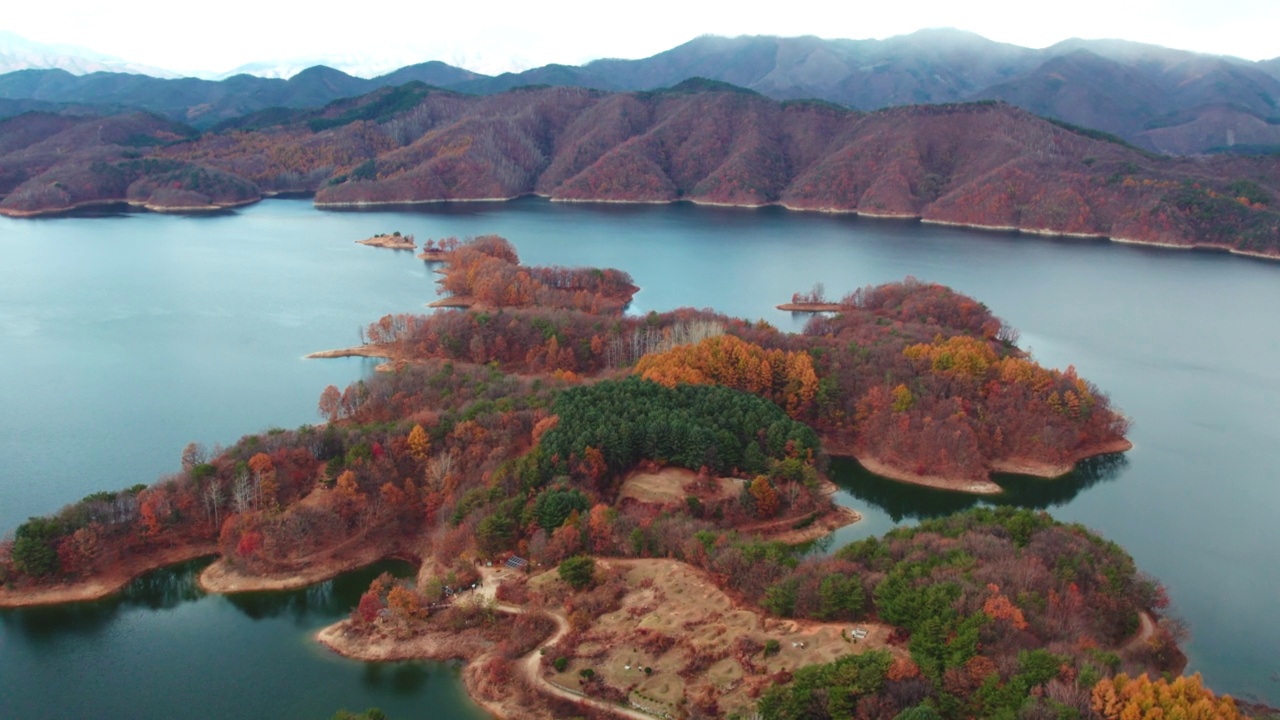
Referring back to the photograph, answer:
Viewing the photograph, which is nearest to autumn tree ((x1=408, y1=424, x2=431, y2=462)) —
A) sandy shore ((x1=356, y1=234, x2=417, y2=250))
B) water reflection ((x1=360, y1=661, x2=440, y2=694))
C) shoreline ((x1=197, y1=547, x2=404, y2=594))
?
shoreline ((x1=197, y1=547, x2=404, y2=594))

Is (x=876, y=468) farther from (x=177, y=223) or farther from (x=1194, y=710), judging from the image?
(x=177, y=223)

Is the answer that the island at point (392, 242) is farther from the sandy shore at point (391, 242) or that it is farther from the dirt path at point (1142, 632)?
the dirt path at point (1142, 632)

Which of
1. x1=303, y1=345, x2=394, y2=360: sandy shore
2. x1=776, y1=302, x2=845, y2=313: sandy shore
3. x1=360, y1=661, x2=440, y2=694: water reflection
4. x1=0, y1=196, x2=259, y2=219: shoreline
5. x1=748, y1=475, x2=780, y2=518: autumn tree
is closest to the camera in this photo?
x1=360, y1=661, x2=440, y2=694: water reflection

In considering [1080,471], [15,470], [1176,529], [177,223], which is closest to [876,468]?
[1080,471]

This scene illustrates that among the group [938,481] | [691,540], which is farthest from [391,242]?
[691,540]

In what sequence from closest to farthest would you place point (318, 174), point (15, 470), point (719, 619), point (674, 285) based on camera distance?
1. point (719, 619)
2. point (15, 470)
3. point (674, 285)
4. point (318, 174)

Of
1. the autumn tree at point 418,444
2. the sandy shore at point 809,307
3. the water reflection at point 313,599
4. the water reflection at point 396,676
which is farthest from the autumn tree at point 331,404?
the sandy shore at point 809,307

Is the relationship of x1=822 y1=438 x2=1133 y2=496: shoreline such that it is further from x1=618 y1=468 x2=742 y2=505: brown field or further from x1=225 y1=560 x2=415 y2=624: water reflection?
x1=225 y1=560 x2=415 y2=624: water reflection
